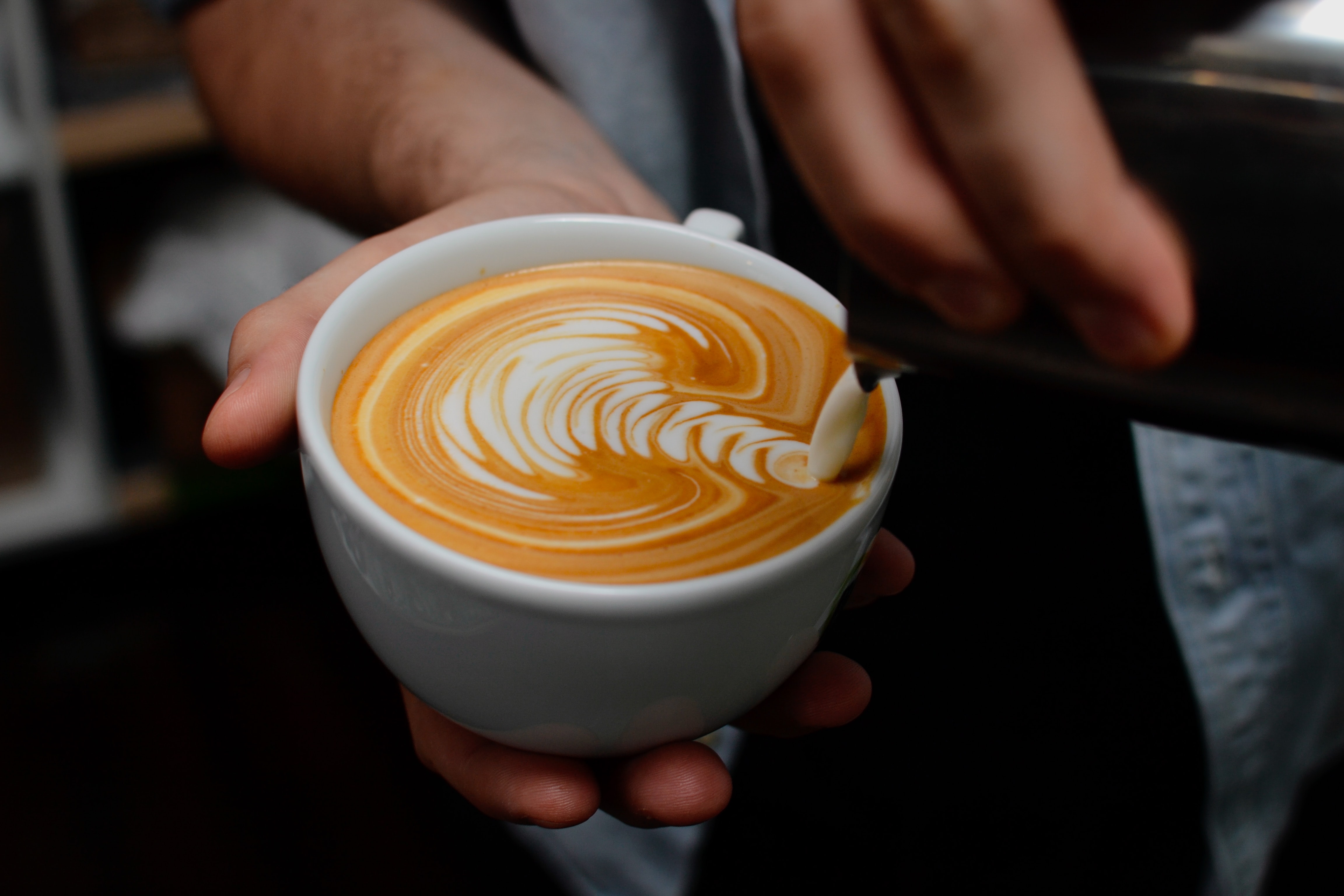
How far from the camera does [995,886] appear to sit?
2.96 ft

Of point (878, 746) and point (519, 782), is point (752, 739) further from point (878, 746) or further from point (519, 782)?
point (519, 782)

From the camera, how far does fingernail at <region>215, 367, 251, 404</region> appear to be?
0.55 m

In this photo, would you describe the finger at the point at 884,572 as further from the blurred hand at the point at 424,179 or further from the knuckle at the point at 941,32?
the knuckle at the point at 941,32

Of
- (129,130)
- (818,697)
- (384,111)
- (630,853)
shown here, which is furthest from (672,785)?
(129,130)

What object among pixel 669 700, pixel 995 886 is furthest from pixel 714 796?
pixel 995 886

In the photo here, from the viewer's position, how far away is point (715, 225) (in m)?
0.72

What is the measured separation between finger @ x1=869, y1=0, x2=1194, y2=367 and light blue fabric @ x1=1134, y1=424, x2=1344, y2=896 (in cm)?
53

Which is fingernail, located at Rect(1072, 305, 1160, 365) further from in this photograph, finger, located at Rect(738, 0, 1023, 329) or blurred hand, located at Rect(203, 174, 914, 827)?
blurred hand, located at Rect(203, 174, 914, 827)

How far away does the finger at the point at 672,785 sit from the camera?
1.81ft

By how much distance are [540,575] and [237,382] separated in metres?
0.24

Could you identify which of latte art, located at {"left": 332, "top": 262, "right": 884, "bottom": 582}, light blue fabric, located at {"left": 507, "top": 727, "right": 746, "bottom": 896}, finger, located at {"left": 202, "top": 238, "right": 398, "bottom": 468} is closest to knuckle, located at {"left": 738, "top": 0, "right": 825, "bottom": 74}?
latte art, located at {"left": 332, "top": 262, "right": 884, "bottom": 582}

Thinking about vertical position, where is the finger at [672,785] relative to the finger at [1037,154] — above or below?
below

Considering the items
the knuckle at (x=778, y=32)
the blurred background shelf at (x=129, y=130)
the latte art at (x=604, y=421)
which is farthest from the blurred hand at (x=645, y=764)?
the blurred background shelf at (x=129, y=130)

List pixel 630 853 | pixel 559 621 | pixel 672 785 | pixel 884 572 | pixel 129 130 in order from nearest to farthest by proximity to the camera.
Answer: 1. pixel 559 621
2. pixel 672 785
3. pixel 884 572
4. pixel 630 853
5. pixel 129 130
